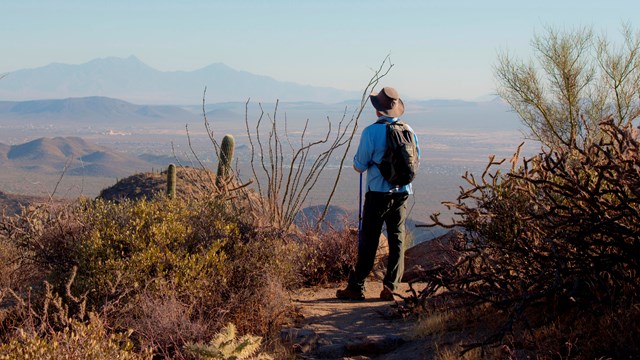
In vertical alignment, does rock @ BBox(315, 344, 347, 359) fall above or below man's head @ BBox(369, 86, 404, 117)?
below

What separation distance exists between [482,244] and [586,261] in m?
1.03

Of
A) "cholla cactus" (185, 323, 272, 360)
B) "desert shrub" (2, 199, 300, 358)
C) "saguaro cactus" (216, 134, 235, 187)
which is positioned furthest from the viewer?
"saguaro cactus" (216, 134, 235, 187)

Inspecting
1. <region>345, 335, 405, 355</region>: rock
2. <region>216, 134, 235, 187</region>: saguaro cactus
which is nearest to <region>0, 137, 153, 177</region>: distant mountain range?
<region>216, 134, 235, 187</region>: saguaro cactus

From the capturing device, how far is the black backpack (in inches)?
284

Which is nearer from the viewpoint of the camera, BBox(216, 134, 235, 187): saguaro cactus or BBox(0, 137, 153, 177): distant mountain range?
BBox(216, 134, 235, 187): saguaro cactus

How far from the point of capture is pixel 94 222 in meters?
6.58

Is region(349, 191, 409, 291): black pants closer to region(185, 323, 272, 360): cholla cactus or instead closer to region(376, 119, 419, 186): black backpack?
region(376, 119, 419, 186): black backpack

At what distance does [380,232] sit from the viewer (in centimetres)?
756

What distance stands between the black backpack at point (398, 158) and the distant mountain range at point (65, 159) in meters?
76.1

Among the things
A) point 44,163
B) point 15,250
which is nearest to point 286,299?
point 15,250

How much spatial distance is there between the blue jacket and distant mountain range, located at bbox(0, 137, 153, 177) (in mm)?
75956

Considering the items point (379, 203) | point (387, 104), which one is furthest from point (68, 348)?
point (387, 104)

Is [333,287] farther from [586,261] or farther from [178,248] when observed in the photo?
[586,261]

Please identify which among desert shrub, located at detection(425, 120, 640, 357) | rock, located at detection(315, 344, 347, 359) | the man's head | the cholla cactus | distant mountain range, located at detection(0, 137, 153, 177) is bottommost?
distant mountain range, located at detection(0, 137, 153, 177)
